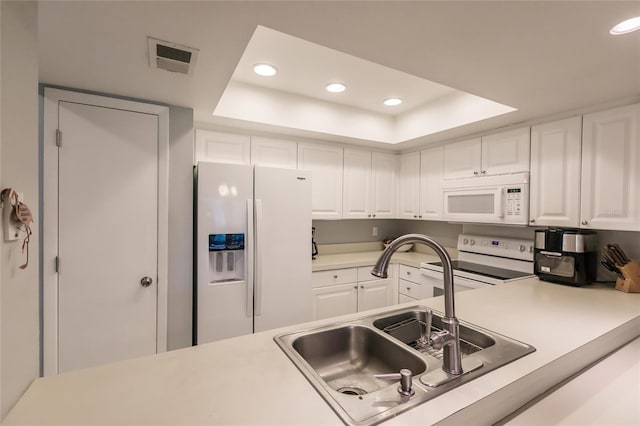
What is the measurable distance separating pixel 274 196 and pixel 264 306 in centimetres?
84

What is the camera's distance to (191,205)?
6.64 ft

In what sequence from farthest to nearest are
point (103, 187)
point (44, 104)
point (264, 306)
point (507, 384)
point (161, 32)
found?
1. point (264, 306)
2. point (103, 187)
3. point (44, 104)
4. point (161, 32)
5. point (507, 384)

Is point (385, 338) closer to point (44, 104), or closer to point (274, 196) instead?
point (274, 196)

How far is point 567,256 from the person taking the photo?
76.9 inches

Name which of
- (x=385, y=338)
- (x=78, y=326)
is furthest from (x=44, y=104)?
(x=385, y=338)

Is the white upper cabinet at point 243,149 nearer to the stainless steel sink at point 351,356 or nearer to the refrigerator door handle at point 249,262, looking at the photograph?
the refrigerator door handle at point 249,262

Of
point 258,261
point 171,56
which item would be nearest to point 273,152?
point 258,261

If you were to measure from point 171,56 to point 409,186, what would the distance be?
2.70 metres

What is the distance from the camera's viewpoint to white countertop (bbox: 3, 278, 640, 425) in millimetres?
719

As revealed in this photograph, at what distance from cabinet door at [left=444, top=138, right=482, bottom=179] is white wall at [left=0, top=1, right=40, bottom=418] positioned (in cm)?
289

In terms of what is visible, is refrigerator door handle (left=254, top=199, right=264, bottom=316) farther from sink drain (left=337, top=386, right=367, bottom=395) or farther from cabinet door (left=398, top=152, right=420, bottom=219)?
cabinet door (left=398, top=152, right=420, bottom=219)

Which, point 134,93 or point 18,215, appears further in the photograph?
point 134,93

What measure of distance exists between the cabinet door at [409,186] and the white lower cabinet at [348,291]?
0.69 meters

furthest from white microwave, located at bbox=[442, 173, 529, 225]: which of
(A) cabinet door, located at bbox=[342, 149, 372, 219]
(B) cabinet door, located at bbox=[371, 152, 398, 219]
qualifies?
(A) cabinet door, located at bbox=[342, 149, 372, 219]
